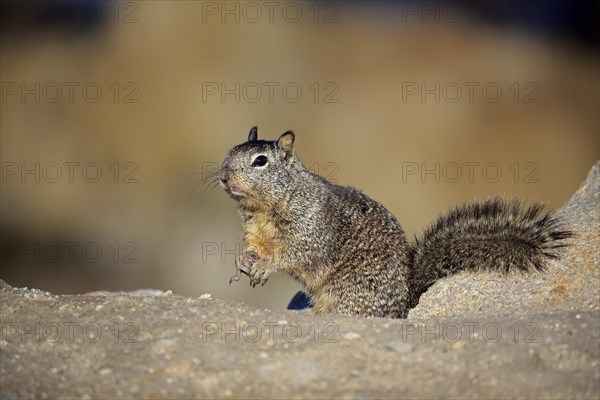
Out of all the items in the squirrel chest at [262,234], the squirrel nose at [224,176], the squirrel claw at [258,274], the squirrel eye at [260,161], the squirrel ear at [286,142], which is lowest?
the squirrel claw at [258,274]

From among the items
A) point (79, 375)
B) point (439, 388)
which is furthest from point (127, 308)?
point (439, 388)

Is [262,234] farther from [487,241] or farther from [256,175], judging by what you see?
→ [487,241]

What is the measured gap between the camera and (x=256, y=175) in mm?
6785

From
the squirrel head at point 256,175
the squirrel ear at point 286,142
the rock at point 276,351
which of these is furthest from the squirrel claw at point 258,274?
the rock at point 276,351

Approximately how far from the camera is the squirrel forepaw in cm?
672

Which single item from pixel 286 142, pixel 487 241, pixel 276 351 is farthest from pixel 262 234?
pixel 276 351

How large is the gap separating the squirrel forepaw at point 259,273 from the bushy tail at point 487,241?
122cm

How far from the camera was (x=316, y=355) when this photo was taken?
181 inches

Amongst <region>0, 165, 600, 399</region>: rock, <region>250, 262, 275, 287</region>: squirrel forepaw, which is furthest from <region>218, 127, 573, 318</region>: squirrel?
<region>0, 165, 600, 399</region>: rock

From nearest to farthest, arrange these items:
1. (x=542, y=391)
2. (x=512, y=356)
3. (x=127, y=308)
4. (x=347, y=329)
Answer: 1. (x=542, y=391)
2. (x=512, y=356)
3. (x=347, y=329)
4. (x=127, y=308)

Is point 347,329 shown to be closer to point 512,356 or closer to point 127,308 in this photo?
point 512,356

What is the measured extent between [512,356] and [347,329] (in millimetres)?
1021

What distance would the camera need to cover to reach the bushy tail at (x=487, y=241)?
6.17m

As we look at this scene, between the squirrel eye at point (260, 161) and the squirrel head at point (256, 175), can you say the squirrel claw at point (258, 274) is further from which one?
the squirrel eye at point (260, 161)
